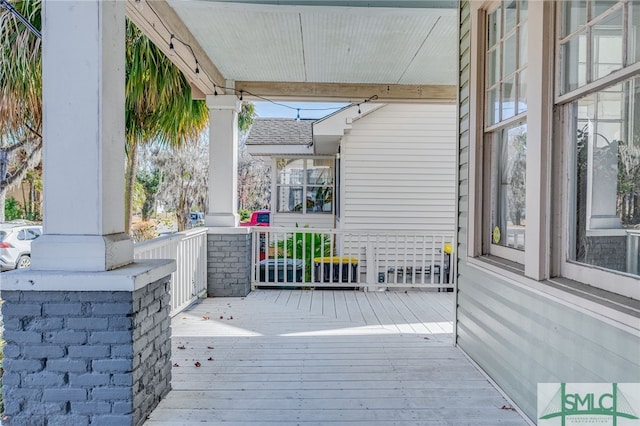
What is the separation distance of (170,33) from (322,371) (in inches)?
129

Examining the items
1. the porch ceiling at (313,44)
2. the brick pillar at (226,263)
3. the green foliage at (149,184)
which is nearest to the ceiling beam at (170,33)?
the porch ceiling at (313,44)

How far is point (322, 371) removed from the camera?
9.51 feet

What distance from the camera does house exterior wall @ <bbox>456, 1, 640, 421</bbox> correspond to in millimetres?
1653

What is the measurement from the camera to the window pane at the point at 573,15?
76.7 inches

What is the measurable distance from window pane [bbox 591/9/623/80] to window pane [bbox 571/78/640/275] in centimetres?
10

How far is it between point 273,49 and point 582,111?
3329mm

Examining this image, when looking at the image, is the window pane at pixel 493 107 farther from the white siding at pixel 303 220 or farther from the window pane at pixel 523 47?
the white siding at pixel 303 220

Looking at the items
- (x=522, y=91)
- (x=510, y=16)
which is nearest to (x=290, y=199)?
(x=510, y=16)

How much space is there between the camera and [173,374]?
9.25 feet

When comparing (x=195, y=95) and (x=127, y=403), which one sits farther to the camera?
(x=195, y=95)

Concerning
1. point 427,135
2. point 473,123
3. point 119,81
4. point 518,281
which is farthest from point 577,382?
point 427,135

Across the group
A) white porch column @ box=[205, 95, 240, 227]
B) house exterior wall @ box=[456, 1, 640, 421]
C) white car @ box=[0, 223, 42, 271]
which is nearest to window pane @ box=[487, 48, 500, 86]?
house exterior wall @ box=[456, 1, 640, 421]

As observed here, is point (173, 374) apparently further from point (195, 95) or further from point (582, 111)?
point (195, 95)

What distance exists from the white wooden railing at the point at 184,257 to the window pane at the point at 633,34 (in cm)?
341
